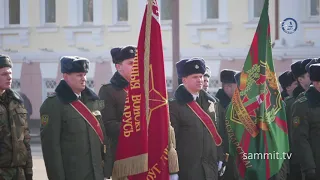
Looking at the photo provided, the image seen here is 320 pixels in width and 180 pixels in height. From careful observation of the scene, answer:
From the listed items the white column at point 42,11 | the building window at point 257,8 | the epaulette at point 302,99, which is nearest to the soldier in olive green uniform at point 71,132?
the epaulette at point 302,99

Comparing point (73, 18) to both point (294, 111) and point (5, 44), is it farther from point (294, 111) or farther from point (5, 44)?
point (294, 111)

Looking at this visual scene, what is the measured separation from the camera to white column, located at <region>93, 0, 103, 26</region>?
3066 centimetres

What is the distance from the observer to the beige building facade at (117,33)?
28.1m

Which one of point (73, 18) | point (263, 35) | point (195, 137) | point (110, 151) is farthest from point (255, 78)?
point (73, 18)

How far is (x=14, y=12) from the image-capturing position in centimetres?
3266

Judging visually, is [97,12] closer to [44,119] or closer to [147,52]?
[44,119]

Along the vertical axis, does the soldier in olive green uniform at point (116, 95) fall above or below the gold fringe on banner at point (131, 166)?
above

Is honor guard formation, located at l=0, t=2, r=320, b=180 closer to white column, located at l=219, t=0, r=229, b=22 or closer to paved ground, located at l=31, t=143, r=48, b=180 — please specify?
paved ground, located at l=31, t=143, r=48, b=180

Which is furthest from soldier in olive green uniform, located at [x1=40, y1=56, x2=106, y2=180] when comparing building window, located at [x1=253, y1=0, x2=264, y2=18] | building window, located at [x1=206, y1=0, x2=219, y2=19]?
building window, located at [x1=206, y1=0, x2=219, y2=19]

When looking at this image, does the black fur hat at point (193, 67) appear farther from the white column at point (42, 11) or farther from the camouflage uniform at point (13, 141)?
the white column at point (42, 11)

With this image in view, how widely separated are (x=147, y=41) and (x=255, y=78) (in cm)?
213

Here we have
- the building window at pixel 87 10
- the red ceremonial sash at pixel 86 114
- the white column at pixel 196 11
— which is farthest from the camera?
the building window at pixel 87 10

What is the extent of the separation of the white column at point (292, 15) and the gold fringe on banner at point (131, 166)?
20.1 metres

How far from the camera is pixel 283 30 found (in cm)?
2711
